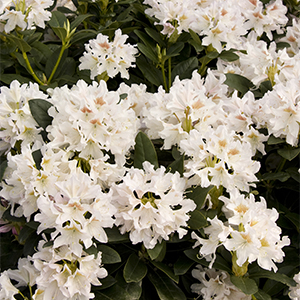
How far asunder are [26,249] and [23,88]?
59 cm

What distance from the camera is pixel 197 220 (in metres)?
1.27

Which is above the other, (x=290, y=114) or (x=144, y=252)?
(x=290, y=114)

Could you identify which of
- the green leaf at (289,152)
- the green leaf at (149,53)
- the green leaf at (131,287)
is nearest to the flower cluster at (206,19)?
the green leaf at (149,53)

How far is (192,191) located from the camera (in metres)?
1.31

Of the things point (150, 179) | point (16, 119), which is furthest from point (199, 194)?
point (16, 119)

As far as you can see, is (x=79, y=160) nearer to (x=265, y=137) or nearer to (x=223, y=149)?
(x=223, y=149)

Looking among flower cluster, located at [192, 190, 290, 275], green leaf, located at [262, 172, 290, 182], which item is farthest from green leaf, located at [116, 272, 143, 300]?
green leaf, located at [262, 172, 290, 182]

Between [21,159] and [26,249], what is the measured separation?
1.25ft

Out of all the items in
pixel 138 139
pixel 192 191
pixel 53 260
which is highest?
pixel 138 139

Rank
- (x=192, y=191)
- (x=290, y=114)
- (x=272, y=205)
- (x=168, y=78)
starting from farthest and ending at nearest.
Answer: (x=168, y=78) < (x=272, y=205) < (x=290, y=114) < (x=192, y=191)

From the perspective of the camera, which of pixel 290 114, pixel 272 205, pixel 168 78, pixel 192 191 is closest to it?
pixel 192 191

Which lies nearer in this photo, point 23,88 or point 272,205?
point 23,88

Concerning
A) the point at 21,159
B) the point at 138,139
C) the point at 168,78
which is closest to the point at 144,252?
the point at 138,139

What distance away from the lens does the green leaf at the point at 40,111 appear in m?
1.33
